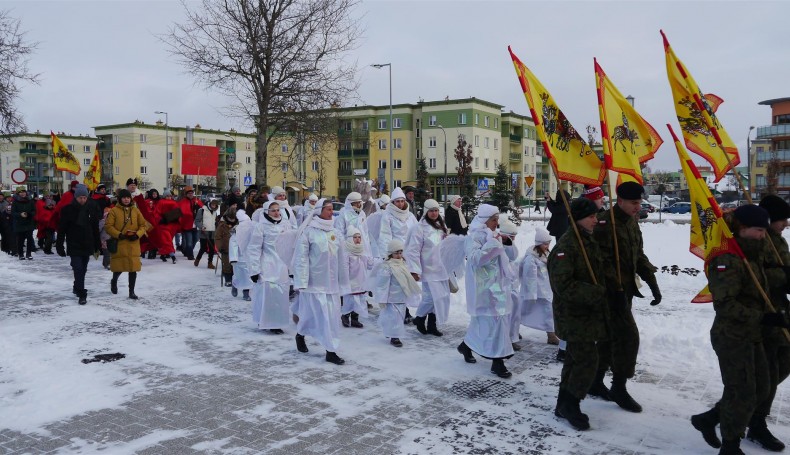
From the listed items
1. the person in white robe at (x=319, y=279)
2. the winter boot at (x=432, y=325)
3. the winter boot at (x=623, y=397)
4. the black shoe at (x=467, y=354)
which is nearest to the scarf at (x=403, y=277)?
the winter boot at (x=432, y=325)

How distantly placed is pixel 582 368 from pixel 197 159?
18.9 metres

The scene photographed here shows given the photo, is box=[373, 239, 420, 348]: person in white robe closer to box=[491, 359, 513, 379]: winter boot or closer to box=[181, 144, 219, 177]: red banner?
box=[491, 359, 513, 379]: winter boot

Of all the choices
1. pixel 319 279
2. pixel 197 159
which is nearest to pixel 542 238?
pixel 319 279

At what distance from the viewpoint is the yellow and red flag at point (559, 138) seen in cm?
554

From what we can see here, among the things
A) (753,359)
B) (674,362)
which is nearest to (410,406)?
(753,359)

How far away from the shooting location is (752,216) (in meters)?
4.36

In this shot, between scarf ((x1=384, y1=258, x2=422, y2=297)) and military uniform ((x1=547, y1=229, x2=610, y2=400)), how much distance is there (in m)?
3.00

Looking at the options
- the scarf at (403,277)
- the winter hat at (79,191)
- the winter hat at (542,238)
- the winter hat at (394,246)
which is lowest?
the scarf at (403,277)

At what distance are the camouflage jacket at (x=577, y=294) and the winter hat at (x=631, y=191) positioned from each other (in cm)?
59

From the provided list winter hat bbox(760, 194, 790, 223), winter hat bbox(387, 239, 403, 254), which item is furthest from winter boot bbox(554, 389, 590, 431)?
winter hat bbox(387, 239, 403, 254)

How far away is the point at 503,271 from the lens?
684cm

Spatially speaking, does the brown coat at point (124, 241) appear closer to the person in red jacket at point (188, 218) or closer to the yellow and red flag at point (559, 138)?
the person in red jacket at point (188, 218)

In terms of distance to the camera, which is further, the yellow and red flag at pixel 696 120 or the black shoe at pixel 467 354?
the black shoe at pixel 467 354

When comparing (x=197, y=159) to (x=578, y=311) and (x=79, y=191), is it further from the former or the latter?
(x=578, y=311)
